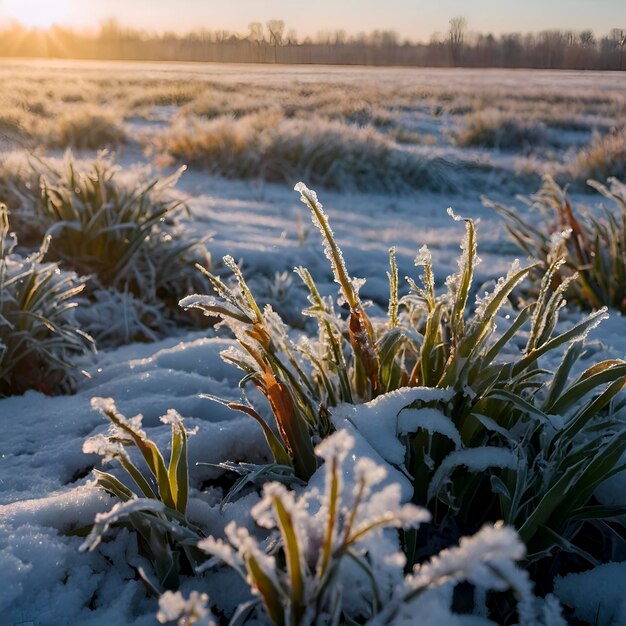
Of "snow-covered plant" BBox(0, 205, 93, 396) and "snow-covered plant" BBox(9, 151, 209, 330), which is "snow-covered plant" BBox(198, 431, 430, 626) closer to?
"snow-covered plant" BBox(0, 205, 93, 396)

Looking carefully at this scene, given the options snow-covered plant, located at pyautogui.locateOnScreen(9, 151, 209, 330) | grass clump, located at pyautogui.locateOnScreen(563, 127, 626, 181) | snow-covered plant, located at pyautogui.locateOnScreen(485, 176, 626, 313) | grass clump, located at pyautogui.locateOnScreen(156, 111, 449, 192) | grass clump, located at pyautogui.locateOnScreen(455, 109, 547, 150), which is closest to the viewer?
snow-covered plant, located at pyautogui.locateOnScreen(485, 176, 626, 313)

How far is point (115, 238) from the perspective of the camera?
2.61 m

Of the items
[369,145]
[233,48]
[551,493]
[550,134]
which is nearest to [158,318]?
[551,493]

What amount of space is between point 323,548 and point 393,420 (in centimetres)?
38

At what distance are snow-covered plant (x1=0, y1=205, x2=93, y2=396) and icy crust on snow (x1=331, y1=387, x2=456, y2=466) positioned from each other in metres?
1.02

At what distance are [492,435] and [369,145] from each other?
6.15m

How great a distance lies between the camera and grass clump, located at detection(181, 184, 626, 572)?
103 cm

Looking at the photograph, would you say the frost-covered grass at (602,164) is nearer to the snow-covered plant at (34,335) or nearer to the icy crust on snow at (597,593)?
the snow-covered plant at (34,335)

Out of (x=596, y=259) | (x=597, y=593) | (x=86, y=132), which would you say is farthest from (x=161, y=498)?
(x=86, y=132)

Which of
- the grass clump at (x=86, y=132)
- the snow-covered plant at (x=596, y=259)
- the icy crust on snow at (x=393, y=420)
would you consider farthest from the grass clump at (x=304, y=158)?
the icy crust on snow at (x=393, y=420)

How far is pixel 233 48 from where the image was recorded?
60.3 meters

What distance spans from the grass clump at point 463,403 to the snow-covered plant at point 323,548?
24 cm

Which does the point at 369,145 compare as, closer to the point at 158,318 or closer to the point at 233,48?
the point at 158,318

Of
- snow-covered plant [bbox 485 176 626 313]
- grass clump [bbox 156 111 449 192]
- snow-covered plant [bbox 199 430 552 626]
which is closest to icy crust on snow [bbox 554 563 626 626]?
snow-covered plant [bbox 199 430 552 626]
